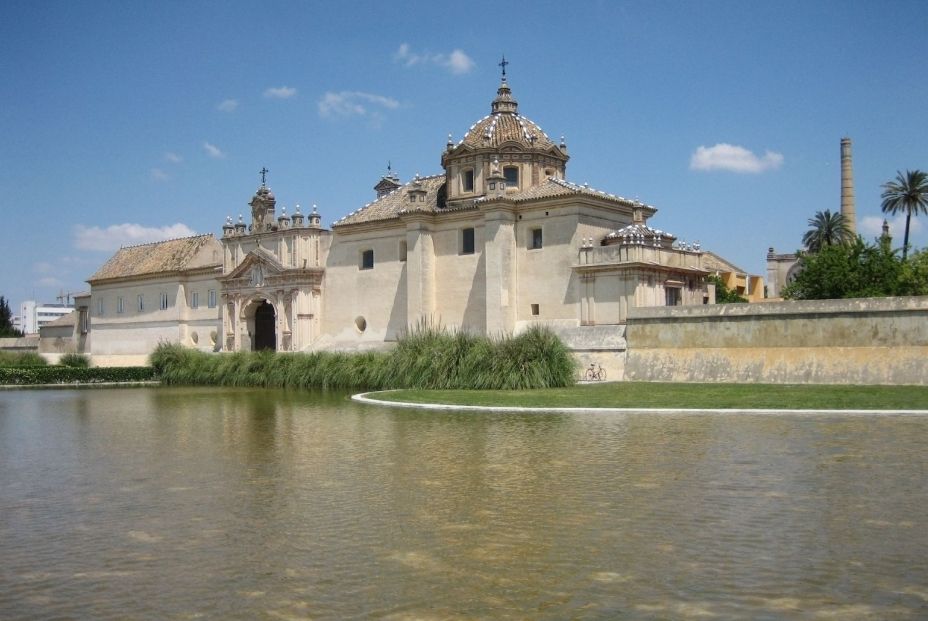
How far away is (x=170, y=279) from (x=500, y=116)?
23429 millimetres

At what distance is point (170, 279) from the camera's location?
52.7 meters

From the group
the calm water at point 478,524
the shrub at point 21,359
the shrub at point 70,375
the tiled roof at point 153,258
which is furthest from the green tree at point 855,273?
the shrub at point 21,359

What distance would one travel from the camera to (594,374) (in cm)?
3269

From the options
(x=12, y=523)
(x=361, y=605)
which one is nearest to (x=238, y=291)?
(x=12, y=523)

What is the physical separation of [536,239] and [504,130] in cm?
601

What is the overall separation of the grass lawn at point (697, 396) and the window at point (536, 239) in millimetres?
9819

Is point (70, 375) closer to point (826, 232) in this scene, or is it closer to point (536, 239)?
point (536, 239)

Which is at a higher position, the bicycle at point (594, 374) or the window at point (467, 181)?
the window at point (467, 181)

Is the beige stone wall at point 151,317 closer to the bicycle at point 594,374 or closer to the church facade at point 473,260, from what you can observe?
the church facade at point 473,260

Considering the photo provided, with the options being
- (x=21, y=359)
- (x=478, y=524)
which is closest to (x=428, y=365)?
(x=478, y=524)

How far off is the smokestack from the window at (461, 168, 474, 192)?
94.6 feet

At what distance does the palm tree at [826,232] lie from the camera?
5709cm

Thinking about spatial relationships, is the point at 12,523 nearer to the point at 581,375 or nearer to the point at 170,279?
the point at 581,375

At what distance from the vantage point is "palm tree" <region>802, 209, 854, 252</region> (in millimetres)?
57094
